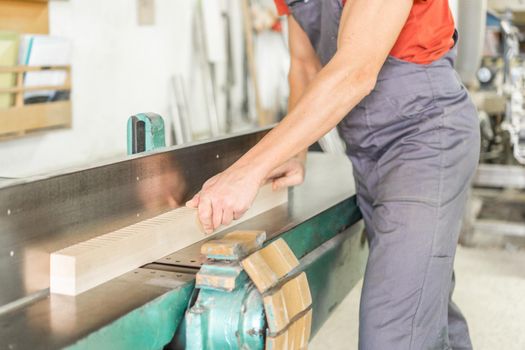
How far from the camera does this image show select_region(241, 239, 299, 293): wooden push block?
1.13 metres

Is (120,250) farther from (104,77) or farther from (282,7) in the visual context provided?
(104,77)

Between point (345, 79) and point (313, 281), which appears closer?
point (345, 79)

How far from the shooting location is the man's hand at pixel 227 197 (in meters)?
1.25

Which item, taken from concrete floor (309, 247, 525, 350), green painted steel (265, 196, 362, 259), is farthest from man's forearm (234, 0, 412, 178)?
concrete floor (309, 247, 525, 350)

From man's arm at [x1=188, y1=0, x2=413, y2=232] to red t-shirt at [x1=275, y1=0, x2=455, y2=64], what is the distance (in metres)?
0.14

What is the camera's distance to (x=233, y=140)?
1720mm

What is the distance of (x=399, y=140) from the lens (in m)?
1.55

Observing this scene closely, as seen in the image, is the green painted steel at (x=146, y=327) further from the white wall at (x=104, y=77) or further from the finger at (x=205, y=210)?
the white wall at (x=104, y=77)

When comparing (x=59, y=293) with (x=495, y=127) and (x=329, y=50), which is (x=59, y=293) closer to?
(x=329, y=50)

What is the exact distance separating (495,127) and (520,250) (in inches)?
37.2

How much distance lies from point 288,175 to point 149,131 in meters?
0.43

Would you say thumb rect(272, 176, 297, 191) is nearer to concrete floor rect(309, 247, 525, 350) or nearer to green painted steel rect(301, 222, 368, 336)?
green painted steel rect(301, 222, 368, 336)

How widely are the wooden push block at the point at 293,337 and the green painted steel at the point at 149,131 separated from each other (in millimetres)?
493

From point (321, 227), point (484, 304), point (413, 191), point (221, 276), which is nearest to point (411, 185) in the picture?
point (413, 191)
